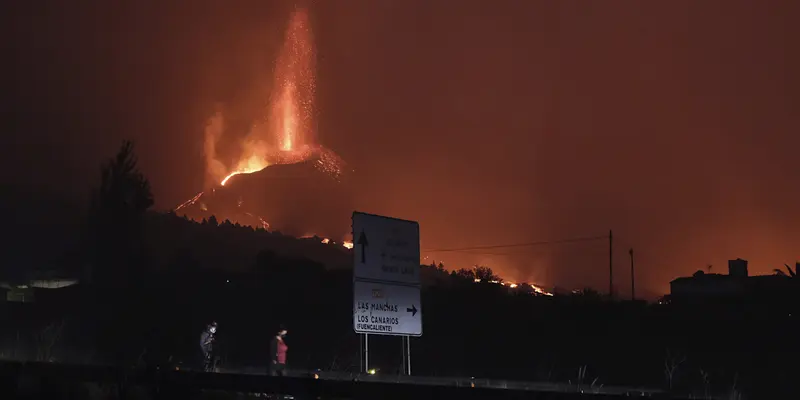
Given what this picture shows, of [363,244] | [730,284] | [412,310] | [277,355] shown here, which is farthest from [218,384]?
[730,284]

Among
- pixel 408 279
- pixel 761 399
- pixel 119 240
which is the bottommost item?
pixel 761 399

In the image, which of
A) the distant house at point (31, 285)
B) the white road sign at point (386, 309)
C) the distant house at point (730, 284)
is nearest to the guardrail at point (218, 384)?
the white road sign at point (386, 309)

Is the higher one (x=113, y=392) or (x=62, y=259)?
(x=62, y=259)

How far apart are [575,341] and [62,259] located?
54554 mm

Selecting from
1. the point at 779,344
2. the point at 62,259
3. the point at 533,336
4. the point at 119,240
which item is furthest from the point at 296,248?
the point at 779,344

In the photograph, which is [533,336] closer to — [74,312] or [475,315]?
[475,315]

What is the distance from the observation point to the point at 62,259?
307ft

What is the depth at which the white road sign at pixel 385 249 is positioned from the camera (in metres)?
20.8

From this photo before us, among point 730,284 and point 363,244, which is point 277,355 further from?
point 730,284

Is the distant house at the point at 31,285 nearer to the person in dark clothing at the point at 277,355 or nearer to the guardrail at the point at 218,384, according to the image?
the person in dark clothing at the point at 277,355

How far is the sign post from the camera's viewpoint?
20766 mm

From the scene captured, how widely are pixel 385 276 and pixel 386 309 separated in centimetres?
74

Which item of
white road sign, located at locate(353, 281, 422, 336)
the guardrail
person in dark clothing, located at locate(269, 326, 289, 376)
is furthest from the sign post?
the guardrail

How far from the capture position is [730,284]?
81.8m
